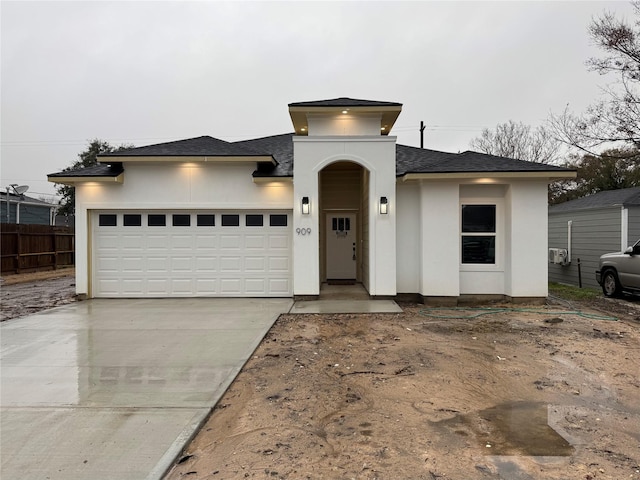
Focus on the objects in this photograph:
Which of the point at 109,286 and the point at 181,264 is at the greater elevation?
the point at 181,264

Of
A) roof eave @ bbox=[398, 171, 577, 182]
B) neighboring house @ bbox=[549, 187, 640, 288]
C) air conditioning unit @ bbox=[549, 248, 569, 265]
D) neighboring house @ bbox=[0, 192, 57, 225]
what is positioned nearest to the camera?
roof eave @ bbox=[398, 171, 577, 182]

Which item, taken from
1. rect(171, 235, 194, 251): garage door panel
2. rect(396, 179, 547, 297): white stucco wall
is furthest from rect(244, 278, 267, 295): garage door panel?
rect(396, 179, 547, 297): white stucco wall

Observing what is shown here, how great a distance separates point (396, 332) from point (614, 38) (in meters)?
14.8

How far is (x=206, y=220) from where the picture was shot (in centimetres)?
1070

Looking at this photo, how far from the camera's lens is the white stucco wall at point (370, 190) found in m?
9.70

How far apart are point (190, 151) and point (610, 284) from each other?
12474 mm

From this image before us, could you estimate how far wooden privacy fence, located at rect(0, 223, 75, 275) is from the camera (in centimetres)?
1752

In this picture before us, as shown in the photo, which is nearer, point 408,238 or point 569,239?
point 408,238

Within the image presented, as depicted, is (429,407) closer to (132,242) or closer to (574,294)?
(132,242)

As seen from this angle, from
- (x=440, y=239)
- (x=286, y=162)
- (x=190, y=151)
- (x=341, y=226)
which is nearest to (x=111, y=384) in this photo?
(x=190, y=151)

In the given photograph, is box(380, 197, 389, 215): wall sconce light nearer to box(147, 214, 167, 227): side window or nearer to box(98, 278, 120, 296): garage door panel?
box(147, 214, 167, 227): side window

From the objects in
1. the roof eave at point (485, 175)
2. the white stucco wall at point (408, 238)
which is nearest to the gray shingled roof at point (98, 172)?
the white stucco wall at point (408, 238)

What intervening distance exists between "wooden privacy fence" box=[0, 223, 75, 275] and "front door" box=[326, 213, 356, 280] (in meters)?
14.7

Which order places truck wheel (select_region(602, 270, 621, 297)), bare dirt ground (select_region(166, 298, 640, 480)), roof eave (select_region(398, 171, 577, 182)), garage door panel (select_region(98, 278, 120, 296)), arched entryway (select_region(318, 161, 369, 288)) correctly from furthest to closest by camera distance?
arched entryway (select_region(318, 161, 369, 288))
truck wheel (select_region(602, 270, 621, 297))
garage door panel (select_region(98, 278, 120, 296))
roof eave (select_region(398, 171, 577, 182))
bare dirt ground (select_region(166, 298, 640, 480))
